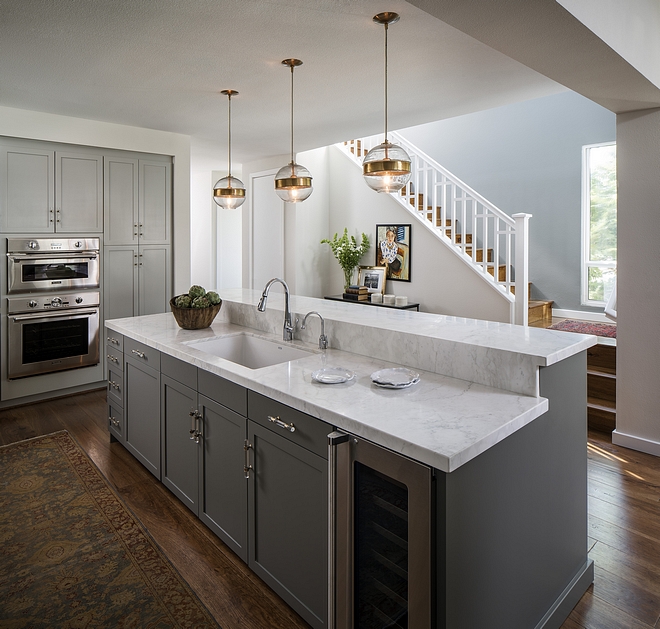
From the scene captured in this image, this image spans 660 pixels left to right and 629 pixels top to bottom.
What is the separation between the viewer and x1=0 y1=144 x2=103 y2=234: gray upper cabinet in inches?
166

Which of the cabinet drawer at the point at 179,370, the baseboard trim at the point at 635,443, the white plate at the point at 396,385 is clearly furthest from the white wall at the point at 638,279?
the cabinet drawer at the point at 179,370

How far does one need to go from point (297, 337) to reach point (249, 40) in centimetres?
172

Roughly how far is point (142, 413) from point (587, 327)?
443cm

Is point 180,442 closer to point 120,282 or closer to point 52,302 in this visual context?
point 52,302

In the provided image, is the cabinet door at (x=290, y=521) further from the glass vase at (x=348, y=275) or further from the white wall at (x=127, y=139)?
the glass vase at (x=348, y=275)

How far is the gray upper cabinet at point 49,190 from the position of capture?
13.8ft

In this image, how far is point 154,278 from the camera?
5211 millimetres

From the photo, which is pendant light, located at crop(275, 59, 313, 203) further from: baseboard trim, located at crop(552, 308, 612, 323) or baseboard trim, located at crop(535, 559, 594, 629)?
baseboard trim, located at crop(552, 308, 612, 323)

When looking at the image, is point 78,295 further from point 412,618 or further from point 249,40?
point 412,618

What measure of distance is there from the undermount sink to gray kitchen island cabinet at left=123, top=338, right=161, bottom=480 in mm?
314

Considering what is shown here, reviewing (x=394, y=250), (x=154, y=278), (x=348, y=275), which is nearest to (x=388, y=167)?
(x=154, y=278)

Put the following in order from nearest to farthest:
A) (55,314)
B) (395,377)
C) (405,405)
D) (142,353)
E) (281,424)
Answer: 1. (405,405)
2. (281,424)
3. (395,377)
4. (142,353)
5. (55,314)

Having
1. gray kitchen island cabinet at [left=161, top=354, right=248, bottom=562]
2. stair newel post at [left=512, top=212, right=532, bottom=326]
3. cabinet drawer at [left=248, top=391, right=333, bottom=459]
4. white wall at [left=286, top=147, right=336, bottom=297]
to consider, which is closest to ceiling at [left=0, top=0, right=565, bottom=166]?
stair newel post at [left=512, top=212, right=532, bottom=326]

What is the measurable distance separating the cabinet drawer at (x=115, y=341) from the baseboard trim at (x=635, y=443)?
11.2 feet
